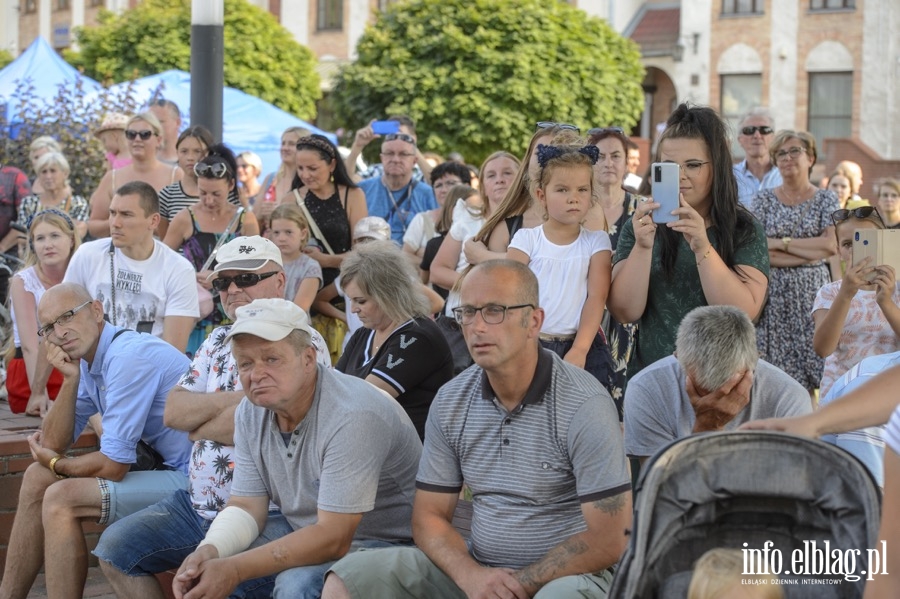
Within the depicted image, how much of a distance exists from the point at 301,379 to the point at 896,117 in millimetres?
29595

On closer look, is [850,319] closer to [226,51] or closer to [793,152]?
[793,152]

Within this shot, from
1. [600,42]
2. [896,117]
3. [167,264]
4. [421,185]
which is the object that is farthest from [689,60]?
[167,264]

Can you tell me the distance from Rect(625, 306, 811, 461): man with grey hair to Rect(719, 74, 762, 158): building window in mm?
30060

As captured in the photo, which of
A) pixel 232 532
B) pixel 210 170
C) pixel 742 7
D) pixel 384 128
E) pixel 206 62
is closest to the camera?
pixel 232 532

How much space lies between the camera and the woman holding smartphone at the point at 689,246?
16.5 feet

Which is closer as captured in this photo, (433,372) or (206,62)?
(433,372)

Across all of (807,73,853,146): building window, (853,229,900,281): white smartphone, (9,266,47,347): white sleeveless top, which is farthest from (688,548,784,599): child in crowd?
(807,73,853,146): building window

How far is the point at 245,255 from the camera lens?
5723 millimetres

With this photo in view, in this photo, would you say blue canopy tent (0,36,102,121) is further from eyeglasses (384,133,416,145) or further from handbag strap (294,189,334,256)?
handbag strap (294,189,334,256)

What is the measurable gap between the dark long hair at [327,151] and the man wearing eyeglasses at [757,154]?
2759mm

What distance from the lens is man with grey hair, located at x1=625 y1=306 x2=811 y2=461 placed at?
162 inches

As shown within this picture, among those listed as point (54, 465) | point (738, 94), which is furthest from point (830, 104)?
point (54, 465)

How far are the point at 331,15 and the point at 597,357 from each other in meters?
35.8

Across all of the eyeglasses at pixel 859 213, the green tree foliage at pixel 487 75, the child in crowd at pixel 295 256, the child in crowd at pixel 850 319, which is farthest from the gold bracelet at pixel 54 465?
the green tree foliage at pixel 487 75
